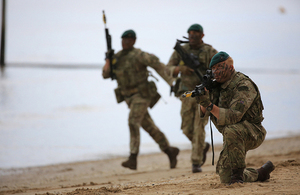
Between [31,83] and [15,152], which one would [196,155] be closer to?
[15,152]

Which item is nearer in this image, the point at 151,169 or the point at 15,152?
the point at 151,169

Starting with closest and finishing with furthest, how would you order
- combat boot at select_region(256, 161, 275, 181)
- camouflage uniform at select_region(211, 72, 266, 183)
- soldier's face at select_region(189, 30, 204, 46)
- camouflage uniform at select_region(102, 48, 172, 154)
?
1. camouflage uniform at select_region(211, 72, 266, 183)
2. combat boot at select_region(256, 161, 275, 181)
3. soldier's face at select_region(189, 30, 204, 46)
4. camouflage uniform at select_region(102, 48, 172, 154)

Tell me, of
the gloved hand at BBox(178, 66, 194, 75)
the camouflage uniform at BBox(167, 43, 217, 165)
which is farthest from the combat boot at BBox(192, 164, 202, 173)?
the gloved hand at BBox(178, 66, 194, 75)

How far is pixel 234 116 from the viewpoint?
4625mm

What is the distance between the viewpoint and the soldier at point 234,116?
464cm

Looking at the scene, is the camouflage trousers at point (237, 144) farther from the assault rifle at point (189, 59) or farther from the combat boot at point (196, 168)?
the assault rifle at point (189, 59)

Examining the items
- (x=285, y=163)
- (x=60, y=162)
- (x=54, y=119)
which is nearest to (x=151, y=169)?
(x=60, y=162)

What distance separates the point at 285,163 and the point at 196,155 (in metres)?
1.32

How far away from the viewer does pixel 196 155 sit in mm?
6922

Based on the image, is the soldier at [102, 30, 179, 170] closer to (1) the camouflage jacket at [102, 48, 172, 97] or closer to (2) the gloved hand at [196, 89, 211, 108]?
(1) the camouflage jacket at [102, 48, 172, 97]

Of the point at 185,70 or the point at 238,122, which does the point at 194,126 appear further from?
the point at 238,122

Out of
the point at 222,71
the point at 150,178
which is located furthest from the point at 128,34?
the point at 222,71

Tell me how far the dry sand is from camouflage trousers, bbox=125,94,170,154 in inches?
17.7

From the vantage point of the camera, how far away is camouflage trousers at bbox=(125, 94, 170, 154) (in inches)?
300
